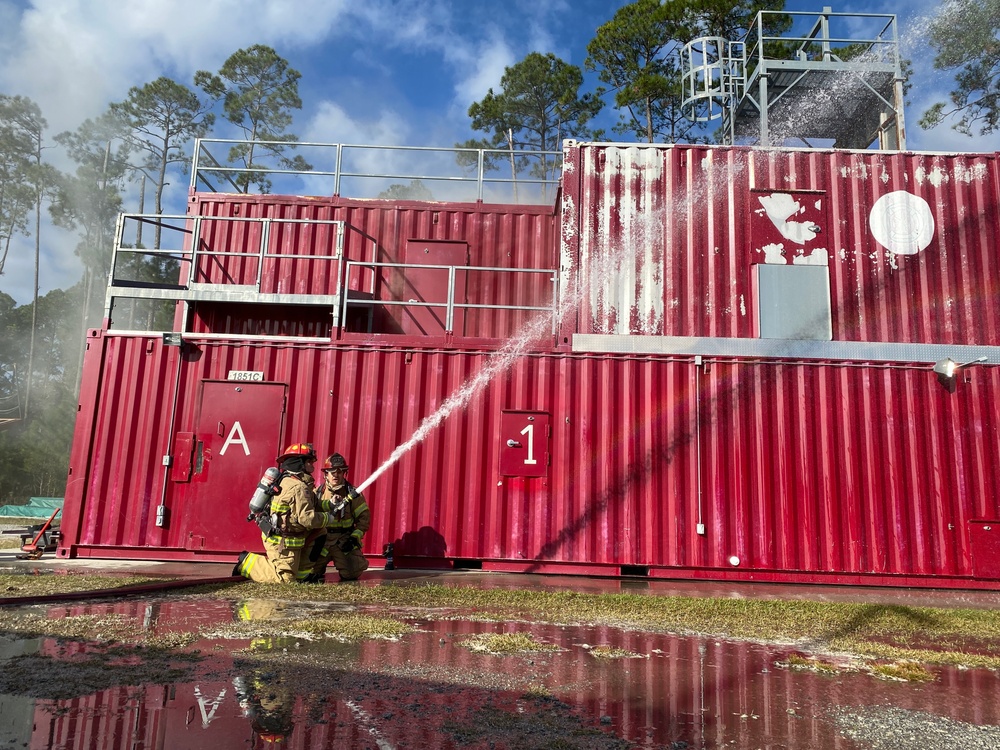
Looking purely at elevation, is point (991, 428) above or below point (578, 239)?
below

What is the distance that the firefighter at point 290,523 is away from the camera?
702cm

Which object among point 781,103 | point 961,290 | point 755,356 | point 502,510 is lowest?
point 502,510

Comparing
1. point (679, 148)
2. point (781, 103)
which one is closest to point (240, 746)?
point (679, 148)

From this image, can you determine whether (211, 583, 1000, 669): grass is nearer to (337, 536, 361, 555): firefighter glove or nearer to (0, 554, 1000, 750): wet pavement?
(0, 554, 1000, 750): wet pavement

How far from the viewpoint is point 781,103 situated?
1370 cm

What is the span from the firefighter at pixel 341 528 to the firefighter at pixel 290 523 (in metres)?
0.17

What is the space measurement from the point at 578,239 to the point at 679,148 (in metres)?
2.11

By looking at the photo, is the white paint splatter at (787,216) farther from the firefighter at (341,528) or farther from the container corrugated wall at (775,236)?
the firefighter at (341,528)

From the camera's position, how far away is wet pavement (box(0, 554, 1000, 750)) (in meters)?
3.11

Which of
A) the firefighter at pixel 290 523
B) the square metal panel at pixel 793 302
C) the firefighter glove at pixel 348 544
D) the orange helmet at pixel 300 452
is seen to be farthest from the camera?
the square metal panel at pixel 793 302

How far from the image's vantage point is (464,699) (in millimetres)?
3686

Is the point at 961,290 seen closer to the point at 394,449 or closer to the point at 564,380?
the point at 564,380

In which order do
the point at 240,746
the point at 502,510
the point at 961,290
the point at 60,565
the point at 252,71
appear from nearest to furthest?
the point at 240,746 → the point at 60,565 → the point at 502,510 → the point at 961,290 → the point at 252,71

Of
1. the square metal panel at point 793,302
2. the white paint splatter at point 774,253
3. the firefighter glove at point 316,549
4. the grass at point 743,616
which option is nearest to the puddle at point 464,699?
the grass at point 743,616
